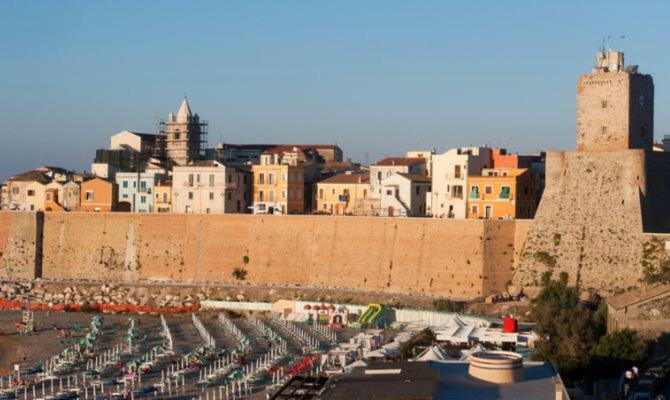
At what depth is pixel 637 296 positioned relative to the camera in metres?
41.6

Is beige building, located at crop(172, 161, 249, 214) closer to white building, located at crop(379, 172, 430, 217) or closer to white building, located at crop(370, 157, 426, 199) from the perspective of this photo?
white building, located at crop(370, 157, 426, 199)

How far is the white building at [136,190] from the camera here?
7206 cm

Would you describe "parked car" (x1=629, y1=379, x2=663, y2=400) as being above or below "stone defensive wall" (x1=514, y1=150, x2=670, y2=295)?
below

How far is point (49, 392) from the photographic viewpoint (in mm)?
40406

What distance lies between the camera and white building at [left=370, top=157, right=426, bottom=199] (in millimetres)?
68188

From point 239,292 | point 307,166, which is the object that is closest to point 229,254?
point 239,292

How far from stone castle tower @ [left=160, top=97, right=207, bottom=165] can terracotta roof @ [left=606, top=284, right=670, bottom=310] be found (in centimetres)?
4031

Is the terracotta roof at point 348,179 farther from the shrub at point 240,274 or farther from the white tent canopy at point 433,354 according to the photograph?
the white tent canopy at point 433,354

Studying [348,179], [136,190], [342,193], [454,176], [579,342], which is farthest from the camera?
[136,190]

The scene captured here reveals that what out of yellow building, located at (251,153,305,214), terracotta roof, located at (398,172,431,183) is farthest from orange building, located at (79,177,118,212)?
terracotta roof, located at (398,172,431,183)

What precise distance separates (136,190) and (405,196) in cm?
1600

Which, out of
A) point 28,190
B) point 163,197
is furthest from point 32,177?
point 163,197

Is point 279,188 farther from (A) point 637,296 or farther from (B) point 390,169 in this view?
(A) point 637,296

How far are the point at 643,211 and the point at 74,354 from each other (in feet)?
70.6
